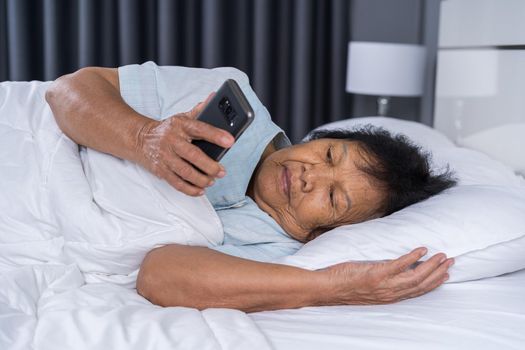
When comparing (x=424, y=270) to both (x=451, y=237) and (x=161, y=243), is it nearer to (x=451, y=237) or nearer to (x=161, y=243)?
(x=451, y=237)

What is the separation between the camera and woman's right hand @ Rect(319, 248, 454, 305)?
1010 mm

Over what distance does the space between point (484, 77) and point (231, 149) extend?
1.04m

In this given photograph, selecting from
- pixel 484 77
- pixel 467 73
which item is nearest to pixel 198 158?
pixel 484 77

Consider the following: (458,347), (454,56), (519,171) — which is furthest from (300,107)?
(458,347)

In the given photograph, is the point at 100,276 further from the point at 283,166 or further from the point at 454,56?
the point at 454,56

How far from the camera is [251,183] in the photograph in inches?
53.9

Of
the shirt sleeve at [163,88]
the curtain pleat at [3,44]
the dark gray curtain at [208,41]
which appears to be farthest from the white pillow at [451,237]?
the curtain pleat at [3,44]

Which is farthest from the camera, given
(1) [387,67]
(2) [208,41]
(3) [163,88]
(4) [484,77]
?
(2) [208,41]

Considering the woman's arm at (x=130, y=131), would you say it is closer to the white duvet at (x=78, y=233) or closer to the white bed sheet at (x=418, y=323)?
the white duvet at (x=78, y=233)

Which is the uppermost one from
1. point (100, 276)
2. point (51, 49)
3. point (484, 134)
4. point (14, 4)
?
point (14, 4)

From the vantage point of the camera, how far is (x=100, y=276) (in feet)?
3.67

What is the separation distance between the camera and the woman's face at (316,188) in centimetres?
124

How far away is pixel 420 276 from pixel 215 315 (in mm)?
352

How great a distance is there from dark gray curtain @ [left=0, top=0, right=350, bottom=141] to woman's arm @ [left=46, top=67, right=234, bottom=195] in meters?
1.49
